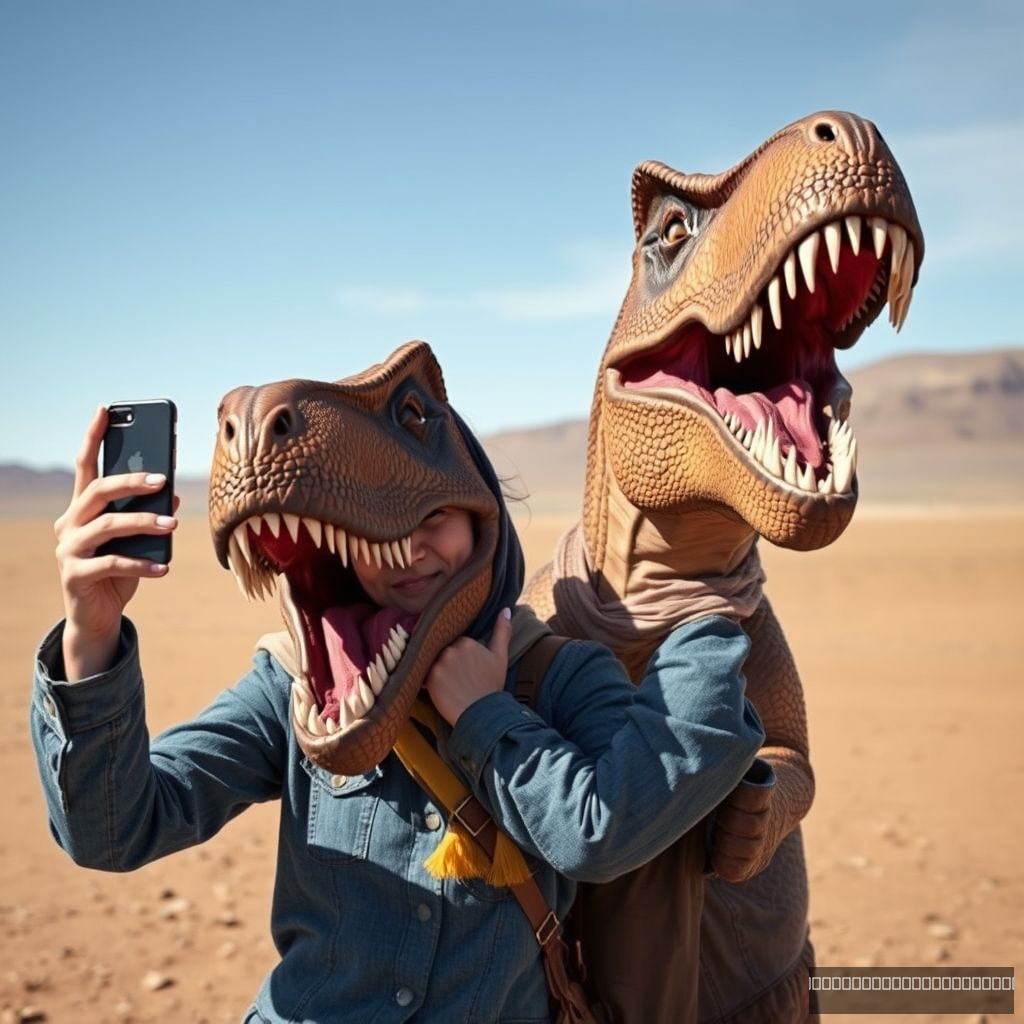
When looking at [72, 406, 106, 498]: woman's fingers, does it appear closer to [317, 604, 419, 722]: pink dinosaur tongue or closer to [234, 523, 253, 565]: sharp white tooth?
[234, 523, 253, 565]: sharp white tooth

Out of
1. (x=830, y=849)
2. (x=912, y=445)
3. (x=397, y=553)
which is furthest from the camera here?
(x=912, y=445)

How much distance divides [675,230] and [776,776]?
40.6 inches

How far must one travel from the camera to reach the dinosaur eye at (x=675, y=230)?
6.88 feet

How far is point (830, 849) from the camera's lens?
6266 millimetres

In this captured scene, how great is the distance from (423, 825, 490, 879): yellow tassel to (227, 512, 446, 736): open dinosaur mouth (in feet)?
0.94

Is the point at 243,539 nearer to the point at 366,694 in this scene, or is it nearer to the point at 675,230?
the point at 366,694

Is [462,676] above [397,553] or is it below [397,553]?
below

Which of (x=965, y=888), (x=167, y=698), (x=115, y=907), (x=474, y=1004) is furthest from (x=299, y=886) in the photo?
(x=167, y=698)

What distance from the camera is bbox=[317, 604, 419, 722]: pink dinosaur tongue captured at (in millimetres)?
1597

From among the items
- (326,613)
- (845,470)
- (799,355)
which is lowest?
(326,613)

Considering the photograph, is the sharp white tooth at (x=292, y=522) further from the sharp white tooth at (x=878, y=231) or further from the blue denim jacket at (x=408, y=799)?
the sharp white tooth at (x=878, y=231)

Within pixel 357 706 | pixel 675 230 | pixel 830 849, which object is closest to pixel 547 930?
pixel 357 706

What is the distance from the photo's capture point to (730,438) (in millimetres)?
1852

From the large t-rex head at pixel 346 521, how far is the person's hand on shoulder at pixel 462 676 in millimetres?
21
